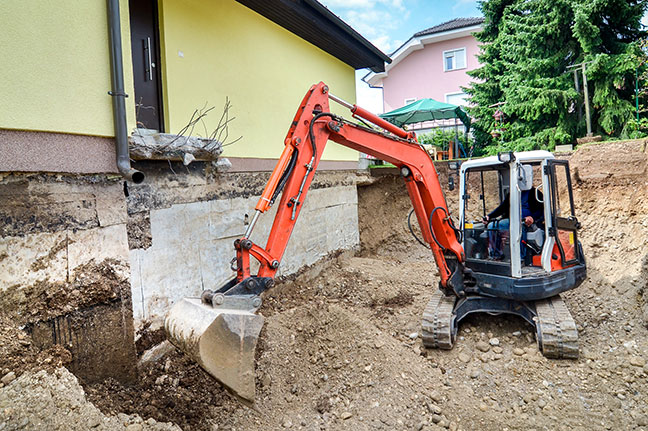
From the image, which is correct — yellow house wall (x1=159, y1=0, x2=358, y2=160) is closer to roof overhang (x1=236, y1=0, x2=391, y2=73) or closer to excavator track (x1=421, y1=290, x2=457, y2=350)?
roof overhang (x1=236, y1=0, x2=391, y2=73)

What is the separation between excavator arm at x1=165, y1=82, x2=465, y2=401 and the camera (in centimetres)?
263

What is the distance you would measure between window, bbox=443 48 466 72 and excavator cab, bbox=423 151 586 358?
17.1 metres

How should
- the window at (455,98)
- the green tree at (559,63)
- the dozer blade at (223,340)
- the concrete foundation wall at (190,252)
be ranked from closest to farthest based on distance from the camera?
the dozer blade at (223,340)
the concrete foundation wall at (190,252)
the green tree at (559,63)
the window at (455,98)

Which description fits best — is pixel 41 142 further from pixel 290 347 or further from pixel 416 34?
pixel 416 34

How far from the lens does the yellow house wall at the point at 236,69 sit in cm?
445

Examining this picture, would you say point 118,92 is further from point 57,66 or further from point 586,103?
point 586,103

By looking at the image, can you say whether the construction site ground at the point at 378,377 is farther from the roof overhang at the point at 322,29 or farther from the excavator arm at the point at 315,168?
the roof overhang at the point at 322,29

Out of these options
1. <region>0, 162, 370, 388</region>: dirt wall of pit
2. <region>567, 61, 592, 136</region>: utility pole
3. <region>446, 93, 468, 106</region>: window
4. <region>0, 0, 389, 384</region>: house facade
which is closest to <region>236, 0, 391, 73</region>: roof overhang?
<region>0, 0, 389, 384</region>: house facade

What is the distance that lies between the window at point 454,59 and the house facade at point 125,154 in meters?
16.0

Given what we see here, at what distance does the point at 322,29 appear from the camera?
670cm

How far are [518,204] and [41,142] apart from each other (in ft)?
14.9

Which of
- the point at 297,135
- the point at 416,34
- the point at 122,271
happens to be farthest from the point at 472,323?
the point at 416,34

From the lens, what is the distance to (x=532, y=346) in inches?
173

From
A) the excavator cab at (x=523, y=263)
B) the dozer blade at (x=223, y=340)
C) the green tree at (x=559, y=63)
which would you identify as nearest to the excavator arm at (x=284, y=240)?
Answer: the dozer blade at (x=223, y=340)
